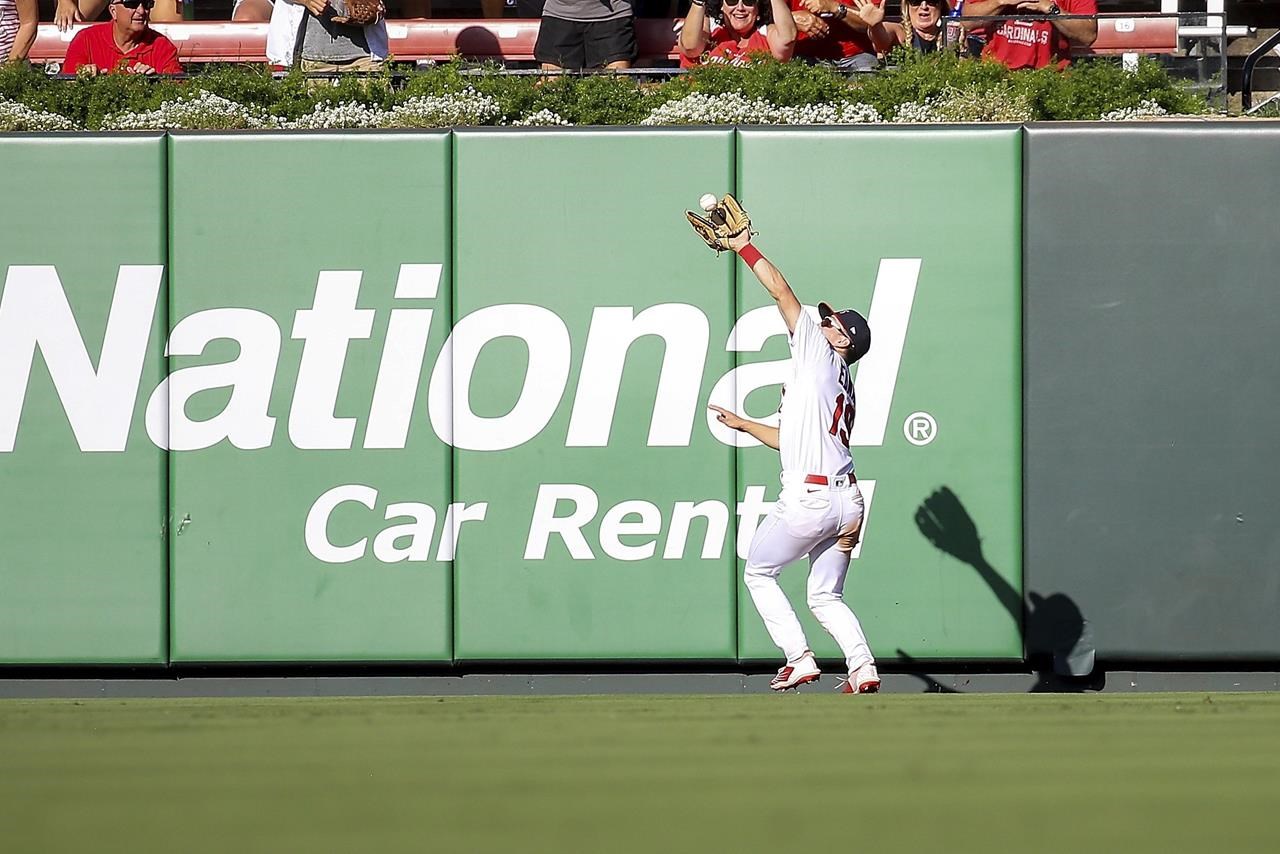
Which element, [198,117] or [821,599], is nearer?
[821,599]

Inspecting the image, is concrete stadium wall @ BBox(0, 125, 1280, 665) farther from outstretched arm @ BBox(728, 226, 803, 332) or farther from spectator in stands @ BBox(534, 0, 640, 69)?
spectator in stands @ BBox(534, 0, 640, 69)

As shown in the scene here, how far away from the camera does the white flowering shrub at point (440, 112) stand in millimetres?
8656

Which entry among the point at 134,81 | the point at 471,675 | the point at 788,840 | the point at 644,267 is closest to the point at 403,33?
the point at 134,81

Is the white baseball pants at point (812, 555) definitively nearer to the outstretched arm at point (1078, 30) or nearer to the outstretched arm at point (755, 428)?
the outstretched arm at point (755, 428)

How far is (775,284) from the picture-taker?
25.2ft

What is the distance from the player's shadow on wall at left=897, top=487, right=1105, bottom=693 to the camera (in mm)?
8023

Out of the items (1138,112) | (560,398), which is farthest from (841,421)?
(1138,112)

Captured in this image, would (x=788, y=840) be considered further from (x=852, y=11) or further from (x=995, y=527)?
(x=852, y=11)

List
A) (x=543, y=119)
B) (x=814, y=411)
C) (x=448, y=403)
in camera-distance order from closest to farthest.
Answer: (x=814, y=411) → (x=448, y=403) → (x=543, y=119)

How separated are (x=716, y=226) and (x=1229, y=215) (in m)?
2.70

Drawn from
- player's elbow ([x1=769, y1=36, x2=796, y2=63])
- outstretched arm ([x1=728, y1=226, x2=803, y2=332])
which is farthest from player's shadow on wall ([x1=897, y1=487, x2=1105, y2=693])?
player's elbow ([x1=769, y1=36, x2=796, y2=63])

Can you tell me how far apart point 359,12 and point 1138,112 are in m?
4.87

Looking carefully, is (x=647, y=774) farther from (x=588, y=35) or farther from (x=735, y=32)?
(x=588, y=35)

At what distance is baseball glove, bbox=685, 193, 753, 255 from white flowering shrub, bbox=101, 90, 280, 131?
258 centimetres
